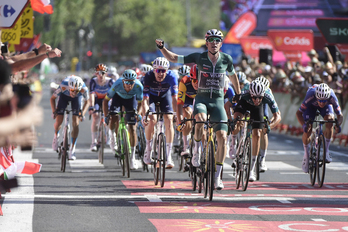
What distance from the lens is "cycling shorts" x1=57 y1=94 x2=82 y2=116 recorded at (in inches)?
554

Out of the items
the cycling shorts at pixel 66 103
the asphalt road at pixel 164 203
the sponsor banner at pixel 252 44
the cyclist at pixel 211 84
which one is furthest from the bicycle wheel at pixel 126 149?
the sponsor banner at pixel 252 44

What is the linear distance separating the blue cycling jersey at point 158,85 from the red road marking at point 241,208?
3.28m

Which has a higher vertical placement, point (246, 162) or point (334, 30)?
point (334, 30)

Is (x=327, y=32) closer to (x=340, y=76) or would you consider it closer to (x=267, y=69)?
(x=340, y=76)

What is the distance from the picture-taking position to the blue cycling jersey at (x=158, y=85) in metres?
12.7

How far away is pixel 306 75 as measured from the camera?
2181 centimetres

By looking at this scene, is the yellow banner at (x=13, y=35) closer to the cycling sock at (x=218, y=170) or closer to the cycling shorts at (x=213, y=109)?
the cycling shorts at (x=213, y=109)

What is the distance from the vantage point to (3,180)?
7859 millimetres

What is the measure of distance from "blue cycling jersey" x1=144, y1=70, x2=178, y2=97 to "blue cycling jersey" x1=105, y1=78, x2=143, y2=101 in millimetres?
593

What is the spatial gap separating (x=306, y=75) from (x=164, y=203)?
12810mm

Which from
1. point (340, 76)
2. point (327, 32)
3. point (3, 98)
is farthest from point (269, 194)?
point (327, 32)

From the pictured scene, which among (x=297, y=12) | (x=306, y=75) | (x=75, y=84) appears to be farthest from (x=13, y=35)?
(x=297, y=12)

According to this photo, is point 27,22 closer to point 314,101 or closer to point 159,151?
point 159,151

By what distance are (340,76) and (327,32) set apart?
7.38 ft
